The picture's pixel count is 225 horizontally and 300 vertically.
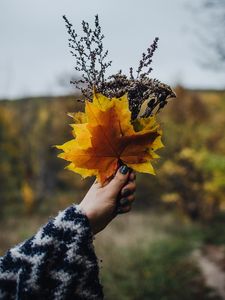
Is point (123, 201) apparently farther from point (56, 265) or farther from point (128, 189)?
point (56, 265)

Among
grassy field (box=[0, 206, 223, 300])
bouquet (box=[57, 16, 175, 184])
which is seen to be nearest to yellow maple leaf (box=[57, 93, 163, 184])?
bouquet (box=[57, 16, 175, 184])

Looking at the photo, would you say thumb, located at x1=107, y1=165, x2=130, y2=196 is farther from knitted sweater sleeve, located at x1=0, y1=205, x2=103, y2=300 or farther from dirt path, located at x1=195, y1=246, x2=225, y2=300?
dirt path, located at x1=195, y1=246, x2=225, y2=300

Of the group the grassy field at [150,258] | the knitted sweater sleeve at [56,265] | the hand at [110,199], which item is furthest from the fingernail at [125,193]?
the grassy field at [150,258]

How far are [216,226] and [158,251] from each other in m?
5.57

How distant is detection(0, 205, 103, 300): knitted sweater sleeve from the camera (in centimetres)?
175

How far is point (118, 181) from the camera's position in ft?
5.96

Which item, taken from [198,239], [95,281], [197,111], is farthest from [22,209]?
[95,281]

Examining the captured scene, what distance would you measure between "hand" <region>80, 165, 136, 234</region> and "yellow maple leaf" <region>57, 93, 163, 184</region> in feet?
0.15

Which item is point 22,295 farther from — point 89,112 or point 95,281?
point 89,112

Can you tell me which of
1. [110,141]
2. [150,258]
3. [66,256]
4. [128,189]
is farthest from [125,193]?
[150,258]

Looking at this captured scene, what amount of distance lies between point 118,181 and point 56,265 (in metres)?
0.40

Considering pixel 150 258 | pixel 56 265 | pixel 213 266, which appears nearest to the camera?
pixel 56 265

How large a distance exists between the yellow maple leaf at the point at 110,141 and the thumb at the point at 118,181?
4 cm

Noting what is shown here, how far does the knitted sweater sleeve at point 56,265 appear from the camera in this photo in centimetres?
175
